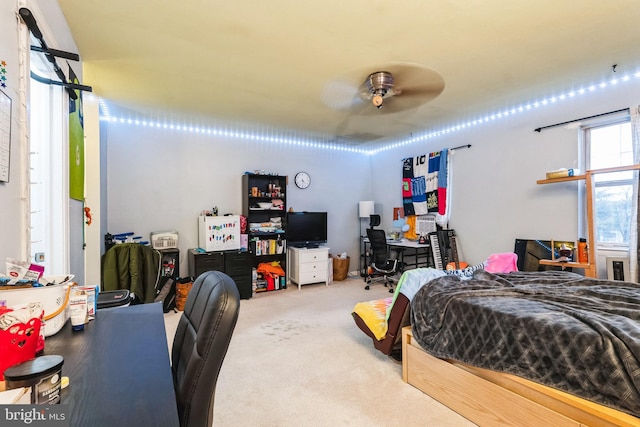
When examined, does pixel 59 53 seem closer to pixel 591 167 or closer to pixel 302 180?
pixel 302 180

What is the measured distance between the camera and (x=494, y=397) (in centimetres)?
165

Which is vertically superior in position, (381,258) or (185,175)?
(185,175)

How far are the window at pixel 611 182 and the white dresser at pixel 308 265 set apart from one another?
3.52 m

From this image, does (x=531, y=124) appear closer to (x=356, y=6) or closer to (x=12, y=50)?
(x=356, y=6)

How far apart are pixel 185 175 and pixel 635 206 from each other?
210 inches

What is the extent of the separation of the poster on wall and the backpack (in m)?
1.77

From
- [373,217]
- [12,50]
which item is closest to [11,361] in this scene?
[12,50]

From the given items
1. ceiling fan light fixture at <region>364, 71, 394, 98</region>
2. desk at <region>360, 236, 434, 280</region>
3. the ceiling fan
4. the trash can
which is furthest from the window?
the trash can

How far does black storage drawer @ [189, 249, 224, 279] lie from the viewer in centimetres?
402

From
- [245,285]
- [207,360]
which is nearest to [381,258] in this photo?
[245,285]

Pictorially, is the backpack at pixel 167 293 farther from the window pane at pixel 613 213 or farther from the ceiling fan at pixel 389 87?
the window pane at pixel 613 213

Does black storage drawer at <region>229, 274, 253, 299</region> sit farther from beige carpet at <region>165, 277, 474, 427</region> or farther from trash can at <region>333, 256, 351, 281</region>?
trash can at <region>333, 256, 351, 281</region>

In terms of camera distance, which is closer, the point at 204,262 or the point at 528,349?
the point at 528,349

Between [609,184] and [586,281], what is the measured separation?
155 centimetres
